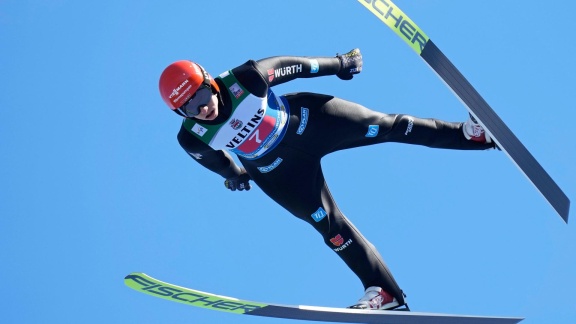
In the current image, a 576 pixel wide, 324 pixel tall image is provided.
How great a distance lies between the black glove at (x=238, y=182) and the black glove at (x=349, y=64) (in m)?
1.29

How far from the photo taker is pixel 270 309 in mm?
8773

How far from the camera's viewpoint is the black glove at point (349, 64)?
9.14m

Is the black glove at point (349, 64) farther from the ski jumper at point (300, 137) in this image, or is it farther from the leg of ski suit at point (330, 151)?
the leg of ski suit at point (330, 151)

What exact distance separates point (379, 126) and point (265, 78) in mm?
1213

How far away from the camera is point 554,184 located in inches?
350

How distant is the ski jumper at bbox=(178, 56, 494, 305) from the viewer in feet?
27.2

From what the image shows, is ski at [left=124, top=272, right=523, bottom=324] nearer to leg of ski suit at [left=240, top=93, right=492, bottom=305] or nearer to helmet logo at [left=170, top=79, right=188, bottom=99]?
leg of ski suit at [left=240, top=93, right=492, bottom=305]

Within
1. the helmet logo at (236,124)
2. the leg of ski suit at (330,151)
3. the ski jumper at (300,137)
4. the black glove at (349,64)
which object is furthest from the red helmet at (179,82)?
the black glove at (349,64)

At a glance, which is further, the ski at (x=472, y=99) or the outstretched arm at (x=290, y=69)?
the outstretched arm at (x=290, y=69)

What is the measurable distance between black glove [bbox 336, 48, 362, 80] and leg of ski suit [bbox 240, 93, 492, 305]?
0.44 metres

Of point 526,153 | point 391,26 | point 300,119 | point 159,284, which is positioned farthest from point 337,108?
point 159,284

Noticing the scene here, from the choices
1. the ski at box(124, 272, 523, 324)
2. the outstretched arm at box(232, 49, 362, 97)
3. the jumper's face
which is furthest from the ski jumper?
the ski at box(124, 272, 523, 324)

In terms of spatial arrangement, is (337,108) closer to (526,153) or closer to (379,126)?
(379,126)

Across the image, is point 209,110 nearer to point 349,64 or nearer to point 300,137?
point 300,137
